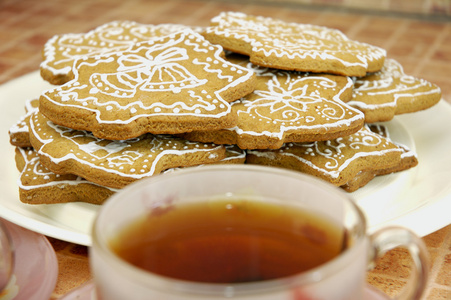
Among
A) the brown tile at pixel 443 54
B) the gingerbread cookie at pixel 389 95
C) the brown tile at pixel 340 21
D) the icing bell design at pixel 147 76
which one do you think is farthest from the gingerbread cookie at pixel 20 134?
the brown tile at pixel 340 21

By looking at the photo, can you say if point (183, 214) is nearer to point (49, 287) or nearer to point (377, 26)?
point (49, 287)

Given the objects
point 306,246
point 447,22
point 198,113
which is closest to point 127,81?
point 198,113

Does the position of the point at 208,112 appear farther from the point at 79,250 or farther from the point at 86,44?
the point at 86,44

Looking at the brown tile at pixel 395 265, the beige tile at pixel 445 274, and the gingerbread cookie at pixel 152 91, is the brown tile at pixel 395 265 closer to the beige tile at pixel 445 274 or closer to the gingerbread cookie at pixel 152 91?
the beige tile at pixel 445 274

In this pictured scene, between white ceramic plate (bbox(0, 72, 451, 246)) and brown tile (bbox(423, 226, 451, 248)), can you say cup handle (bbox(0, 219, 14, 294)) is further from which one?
brown tile (bbox(423, 226, 451, 248))

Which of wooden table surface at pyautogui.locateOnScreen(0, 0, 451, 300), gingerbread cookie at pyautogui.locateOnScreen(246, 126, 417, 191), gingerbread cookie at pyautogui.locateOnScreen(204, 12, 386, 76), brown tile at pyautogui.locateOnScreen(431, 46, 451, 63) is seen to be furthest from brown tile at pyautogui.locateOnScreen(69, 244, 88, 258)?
brown tile at pyautogui.locateOnScreen(431, 46, 451, 63)

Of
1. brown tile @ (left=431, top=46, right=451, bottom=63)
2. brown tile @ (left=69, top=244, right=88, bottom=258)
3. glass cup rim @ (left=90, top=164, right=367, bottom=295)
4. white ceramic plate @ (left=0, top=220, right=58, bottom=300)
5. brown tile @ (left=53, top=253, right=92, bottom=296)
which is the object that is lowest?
brown tile @ (left=431, top=46, right=451, bottom=63)
